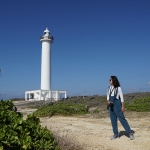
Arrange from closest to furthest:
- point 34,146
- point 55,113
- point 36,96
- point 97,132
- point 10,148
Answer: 1. point 10,148
2. point 34,146
3. point 97,132
4. point 55,113
5. point 36,96

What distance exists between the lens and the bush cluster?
3.85m

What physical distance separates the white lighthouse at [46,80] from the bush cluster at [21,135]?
122ft

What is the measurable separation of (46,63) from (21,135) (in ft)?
135

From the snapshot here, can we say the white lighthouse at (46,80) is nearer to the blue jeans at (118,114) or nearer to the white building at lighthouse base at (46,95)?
the white building at lighthouse base at (46,95)

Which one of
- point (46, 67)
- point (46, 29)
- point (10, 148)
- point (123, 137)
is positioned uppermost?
point (46, 29)

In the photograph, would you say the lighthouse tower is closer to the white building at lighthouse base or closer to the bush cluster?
the white building at lighthouse base

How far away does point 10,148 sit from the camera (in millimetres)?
3871

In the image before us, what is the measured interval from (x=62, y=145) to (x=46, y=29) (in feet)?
146

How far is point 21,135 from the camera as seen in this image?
4.36 m

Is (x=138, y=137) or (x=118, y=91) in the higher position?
A: (x=118, y=91)

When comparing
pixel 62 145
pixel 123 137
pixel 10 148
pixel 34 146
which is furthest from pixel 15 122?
pixel 123 137

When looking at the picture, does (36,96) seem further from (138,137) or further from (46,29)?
(138,137)

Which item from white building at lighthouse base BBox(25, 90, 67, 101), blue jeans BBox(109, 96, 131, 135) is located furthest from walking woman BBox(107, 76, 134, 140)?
white building at lighthouse base BBox(25, 90, 67, 101)

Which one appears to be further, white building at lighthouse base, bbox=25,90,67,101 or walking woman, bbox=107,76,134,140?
white building at lighthouse base, bbox=25,90,67,101
